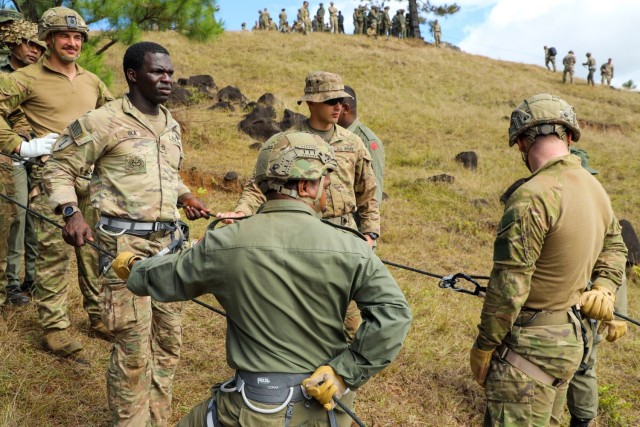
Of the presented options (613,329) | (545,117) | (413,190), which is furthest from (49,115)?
(413,190)

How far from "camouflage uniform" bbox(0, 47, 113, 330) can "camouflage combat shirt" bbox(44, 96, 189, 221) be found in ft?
3.20

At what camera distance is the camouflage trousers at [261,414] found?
77.5 inches

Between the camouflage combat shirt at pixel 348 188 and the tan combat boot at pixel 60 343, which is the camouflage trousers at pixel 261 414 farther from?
the tan combat boot at pixel 60 343

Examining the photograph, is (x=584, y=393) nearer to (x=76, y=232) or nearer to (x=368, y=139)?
(x=368, y=139)

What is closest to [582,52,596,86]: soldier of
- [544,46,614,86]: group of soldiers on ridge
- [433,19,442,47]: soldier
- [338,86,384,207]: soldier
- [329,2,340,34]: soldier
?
[544,46,614,86]: group of soldiers on ridge

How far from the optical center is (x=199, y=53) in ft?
82.1

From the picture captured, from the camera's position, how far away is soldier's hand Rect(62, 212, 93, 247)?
2.80 metres

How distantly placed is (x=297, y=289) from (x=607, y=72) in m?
30.1

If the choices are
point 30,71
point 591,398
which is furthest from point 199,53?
point 591,398

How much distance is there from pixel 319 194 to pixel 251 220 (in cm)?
26

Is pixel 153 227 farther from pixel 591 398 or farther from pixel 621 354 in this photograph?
pixel 621 354

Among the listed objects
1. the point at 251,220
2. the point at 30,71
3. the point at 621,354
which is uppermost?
the point at 30,71

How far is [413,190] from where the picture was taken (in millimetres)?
11133

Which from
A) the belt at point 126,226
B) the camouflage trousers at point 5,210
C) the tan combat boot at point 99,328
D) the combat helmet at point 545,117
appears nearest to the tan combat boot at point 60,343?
the tan combat boot at point 99,328
